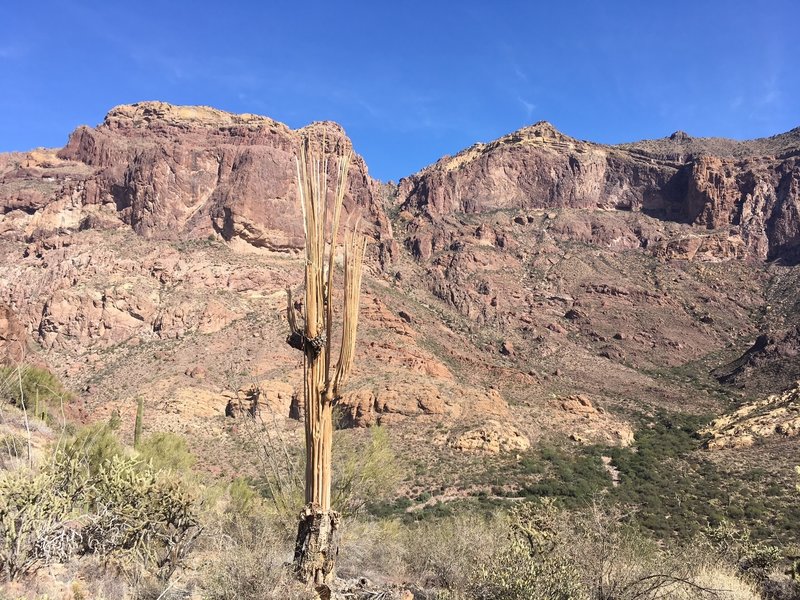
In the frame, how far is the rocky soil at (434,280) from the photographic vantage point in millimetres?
39250

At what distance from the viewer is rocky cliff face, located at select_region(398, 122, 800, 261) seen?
93.2m

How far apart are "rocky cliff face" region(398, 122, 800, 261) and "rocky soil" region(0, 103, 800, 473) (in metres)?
0.45

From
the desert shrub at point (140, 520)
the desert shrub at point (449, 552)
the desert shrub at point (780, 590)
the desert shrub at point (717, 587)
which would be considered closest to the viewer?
the desert shrub at point (717, 587)

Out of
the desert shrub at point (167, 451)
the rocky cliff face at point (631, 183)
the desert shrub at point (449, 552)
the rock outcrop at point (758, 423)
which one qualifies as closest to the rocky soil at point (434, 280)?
the rocky cliff face at point (631, 183)

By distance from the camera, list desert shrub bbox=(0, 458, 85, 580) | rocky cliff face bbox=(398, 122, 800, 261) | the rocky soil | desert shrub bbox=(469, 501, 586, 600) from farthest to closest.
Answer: rocky cliff face bbox=(398, 122, 800, 261) < the rocky soil < desert shrub bbox=(0, 458, 85, 580) < desert shrub bbox=(469, 501, 586, 600)

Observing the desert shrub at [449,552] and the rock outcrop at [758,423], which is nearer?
the desert shrub at [449,552]

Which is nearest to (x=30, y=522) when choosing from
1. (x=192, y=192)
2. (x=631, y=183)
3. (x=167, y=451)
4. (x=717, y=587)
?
(x=717, y=587)

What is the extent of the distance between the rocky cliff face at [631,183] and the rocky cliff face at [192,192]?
2710 cm

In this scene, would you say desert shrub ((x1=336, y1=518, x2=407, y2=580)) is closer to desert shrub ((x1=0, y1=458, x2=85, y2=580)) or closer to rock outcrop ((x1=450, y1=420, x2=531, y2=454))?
desert shrub ((x1=0, y1=458, x2=85, y2=580))

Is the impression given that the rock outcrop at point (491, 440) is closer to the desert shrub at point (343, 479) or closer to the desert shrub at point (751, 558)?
the desert shrub at point (751, 558)

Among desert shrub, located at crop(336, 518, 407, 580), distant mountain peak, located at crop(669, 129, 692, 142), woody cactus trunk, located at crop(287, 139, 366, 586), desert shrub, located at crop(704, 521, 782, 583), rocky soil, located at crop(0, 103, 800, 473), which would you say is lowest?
desert shrub, located at crop(704, 521, 782, 583)

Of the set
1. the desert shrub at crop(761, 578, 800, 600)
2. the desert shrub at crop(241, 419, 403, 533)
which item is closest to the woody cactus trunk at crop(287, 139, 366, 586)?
the desert shrub at crop(241, 419, 403, 533)

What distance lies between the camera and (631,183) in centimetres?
10631

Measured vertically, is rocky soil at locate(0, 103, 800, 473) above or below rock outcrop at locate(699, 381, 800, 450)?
above
